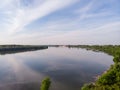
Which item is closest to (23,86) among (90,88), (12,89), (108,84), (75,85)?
(12,89)

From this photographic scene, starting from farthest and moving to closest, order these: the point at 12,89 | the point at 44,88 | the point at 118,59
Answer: the point at 118,59 → the point at 12,89 → the point at 44,88

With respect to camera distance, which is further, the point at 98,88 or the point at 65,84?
the point at 65,84

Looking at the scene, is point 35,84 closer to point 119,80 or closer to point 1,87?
point 1,87

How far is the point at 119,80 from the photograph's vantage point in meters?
42.6

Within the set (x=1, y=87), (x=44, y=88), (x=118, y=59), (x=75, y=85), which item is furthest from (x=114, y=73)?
(x=118, y=59)

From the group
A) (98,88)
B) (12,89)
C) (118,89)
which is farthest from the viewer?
(12,89)

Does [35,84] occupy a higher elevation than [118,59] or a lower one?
lower

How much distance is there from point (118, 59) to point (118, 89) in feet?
154

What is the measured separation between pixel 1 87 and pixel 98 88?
90.9ft

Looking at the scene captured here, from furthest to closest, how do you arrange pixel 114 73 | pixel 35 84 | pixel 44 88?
pixel 35 84
pixel 114 73
pixel 44 88

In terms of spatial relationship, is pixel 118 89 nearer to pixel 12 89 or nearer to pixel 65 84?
pixel 65 84

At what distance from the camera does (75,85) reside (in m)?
55.3

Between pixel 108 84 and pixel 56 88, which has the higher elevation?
pixel 108 84

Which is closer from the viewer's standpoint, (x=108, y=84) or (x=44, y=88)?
(x=44, y=88)
